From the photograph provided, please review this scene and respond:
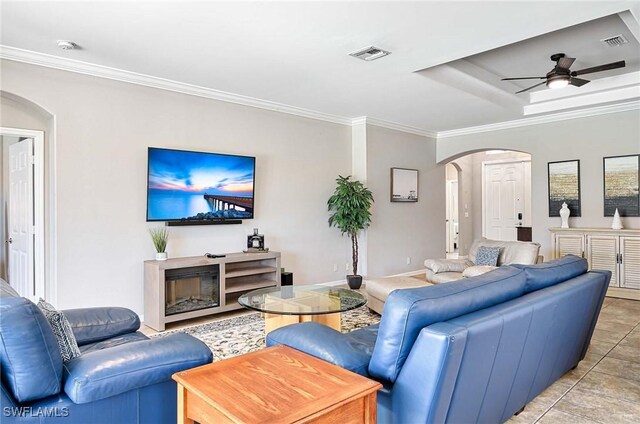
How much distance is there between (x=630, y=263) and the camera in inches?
215

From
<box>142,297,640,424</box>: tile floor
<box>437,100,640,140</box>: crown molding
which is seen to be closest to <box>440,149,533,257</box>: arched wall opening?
<box>437,100,640,140</box>: crown molding

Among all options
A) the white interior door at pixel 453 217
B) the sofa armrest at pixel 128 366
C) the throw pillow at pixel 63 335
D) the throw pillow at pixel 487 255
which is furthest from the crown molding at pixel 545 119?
the throw pillow at pixel 63 335

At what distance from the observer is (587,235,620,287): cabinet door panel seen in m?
5.55

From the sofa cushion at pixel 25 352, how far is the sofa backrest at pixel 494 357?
1357 millimetres

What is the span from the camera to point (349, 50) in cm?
372

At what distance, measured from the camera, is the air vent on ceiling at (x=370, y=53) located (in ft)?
12.1

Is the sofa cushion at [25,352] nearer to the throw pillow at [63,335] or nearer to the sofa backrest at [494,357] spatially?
the throw pillow at [63,335]

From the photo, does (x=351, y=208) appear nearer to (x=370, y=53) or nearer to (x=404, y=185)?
(x=404, y=185)

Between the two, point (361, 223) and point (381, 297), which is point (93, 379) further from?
point (361, 223)

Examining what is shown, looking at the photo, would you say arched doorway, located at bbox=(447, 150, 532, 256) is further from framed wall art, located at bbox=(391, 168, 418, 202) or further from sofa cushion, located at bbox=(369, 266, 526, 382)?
sofa cushion, located at bbox=(369, 266, 526, 382)

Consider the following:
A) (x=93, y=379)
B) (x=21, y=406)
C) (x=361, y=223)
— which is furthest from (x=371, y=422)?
(x=361, y=223)

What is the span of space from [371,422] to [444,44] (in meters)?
3.25

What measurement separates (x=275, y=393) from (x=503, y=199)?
9.09 m

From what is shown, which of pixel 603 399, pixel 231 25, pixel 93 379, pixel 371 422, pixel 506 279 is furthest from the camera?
pixel 231 25
